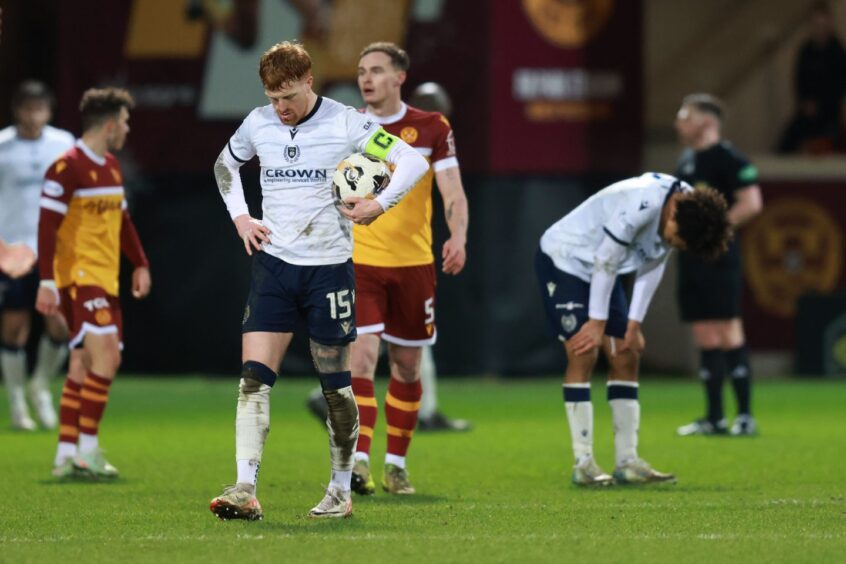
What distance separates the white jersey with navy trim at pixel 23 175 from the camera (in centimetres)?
1359

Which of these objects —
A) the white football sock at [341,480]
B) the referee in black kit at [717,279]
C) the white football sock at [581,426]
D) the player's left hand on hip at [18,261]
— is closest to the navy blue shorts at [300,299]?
the white football sock at [341,480]

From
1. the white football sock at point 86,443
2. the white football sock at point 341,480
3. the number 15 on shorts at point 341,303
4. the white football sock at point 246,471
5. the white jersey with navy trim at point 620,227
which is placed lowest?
the white football sock at point 86,443

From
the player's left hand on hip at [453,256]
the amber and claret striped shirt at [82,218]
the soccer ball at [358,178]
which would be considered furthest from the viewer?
the amber and claret striped shirt at [82,218]

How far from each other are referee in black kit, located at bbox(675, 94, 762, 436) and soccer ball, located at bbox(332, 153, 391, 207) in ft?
18.2

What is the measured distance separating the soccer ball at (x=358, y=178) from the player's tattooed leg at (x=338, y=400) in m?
0.70

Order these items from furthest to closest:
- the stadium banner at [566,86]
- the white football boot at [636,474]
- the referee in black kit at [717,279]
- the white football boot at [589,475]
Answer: the stadium banner at [566,86]
the referee in black kit at [717,279]
the white football boot at [636,474]
the white football boot at [589,475]

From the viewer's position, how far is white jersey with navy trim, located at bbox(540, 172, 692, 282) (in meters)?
8.90

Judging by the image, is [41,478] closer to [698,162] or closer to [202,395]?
[698,162]

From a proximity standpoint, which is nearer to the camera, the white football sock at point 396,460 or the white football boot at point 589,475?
the white football sock at point 396,460

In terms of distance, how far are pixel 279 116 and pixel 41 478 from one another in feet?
10.3

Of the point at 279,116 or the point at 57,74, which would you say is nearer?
the point at 279,116

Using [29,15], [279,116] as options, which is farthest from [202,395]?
[279,116]

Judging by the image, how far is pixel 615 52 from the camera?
1859 centimetres

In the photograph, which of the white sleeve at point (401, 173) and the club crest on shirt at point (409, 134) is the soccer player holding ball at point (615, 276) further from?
the white sleeve at point (401, 173)
